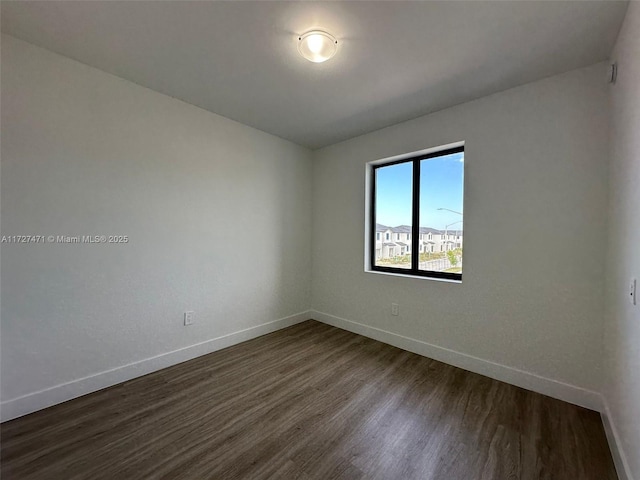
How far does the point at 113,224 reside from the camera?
221 centimetres

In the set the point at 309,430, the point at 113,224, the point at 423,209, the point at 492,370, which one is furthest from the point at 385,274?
the point at 113,224

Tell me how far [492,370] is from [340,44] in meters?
2.87

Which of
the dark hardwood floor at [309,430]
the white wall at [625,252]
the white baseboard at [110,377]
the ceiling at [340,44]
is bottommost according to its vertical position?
the dark hardwood floor at [309,430]

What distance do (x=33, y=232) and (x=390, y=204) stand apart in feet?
10.6

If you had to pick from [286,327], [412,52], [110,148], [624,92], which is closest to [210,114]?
[110,148]

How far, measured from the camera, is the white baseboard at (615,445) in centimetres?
135

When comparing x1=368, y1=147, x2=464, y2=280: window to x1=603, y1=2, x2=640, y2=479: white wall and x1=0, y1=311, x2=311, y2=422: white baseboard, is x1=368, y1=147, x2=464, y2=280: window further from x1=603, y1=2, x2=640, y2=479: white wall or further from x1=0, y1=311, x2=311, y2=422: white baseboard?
x1=0, y1=311, x2=311, y2=422: white baseboard

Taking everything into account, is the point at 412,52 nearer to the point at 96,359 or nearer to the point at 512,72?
the point at 512,72

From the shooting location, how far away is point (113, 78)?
2176mm

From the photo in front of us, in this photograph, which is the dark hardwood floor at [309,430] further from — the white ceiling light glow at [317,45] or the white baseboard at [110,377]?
the white ceiling light glow at [317,45]

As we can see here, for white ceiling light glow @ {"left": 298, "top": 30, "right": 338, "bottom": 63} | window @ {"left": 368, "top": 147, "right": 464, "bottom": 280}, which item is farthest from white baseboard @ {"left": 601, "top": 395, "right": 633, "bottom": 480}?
white ceiling light glow @ {"left": 298, "top": 30, "right": 338, "bottom": 63}

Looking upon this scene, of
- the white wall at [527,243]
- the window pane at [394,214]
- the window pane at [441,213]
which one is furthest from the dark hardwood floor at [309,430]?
the window pane at [394,214]

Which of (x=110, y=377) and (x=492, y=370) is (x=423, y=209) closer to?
(x=492, y=370)

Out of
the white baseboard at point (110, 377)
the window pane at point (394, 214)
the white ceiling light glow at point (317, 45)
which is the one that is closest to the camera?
the white ceiling light glow at point (317, 45)
